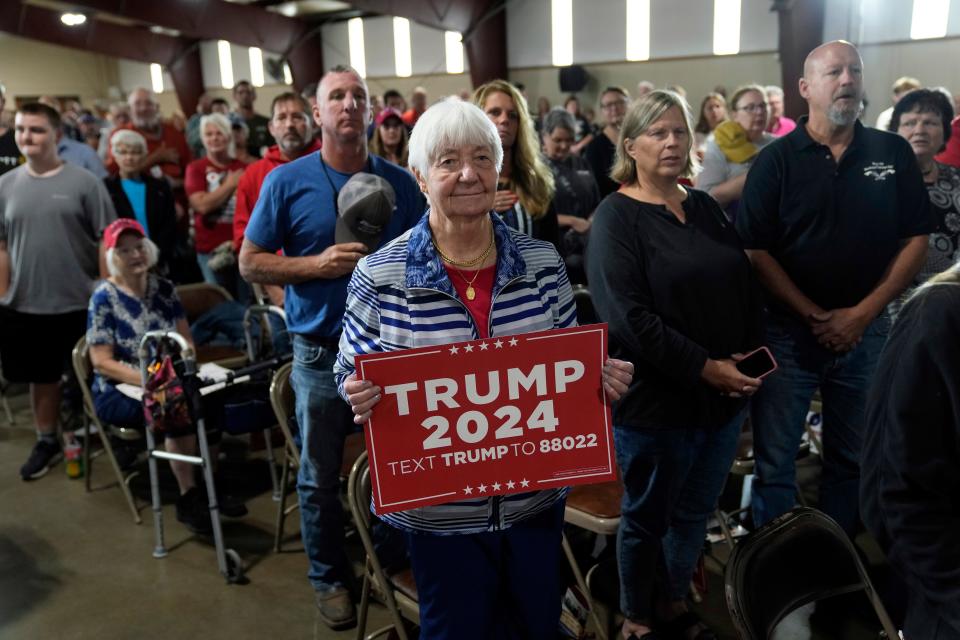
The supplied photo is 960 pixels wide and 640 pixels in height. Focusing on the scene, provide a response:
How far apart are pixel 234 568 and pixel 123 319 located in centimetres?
124

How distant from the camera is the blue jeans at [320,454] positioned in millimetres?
2504

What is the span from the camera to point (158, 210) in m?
4.89

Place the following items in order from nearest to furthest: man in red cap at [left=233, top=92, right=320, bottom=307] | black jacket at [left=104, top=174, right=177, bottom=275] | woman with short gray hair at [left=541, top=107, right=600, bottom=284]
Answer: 1. man in red cap at [left=233, top=92, right=320, bottom=307]
2. woman with short gray hair at [left=541, top=107, right=600, bottom=284]
3. black jacket at [left=104, top=174, right=177, bottom=275]

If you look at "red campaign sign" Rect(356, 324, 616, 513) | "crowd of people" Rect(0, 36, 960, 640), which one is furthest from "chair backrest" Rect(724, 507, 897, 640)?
"red campaign sign" Rect(356, 324, 616, 513)

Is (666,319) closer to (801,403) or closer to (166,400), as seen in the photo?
(801,403)

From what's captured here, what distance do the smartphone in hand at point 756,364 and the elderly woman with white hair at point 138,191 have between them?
146 inches

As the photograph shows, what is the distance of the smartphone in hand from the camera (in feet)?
7.14

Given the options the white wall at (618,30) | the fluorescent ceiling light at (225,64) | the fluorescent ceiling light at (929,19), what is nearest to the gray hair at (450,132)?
the fluorescent ceiling light at (929,19)

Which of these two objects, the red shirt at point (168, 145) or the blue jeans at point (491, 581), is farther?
the red shirt at point (168, 145)

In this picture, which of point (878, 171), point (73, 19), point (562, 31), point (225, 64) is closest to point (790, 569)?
point (878, 171)

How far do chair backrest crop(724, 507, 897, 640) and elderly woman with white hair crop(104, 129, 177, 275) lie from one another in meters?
4.10

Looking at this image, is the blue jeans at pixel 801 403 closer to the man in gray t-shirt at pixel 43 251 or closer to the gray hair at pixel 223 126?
the man in gray t-shirt at pixel 43 251

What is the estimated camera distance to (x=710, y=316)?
2.19 meters

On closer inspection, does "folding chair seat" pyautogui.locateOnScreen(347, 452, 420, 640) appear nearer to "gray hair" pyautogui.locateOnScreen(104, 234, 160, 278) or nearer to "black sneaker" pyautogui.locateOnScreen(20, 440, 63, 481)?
"gray hair" pyautogui.locateOnScreen(104, 234, 160, 278)
